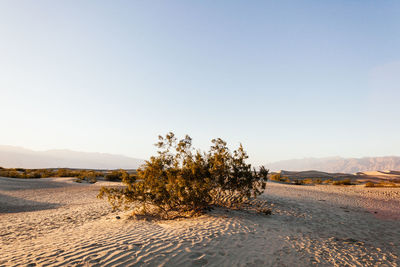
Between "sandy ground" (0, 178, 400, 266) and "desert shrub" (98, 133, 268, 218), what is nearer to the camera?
"sandy ground" (0, 178, 400, 266)

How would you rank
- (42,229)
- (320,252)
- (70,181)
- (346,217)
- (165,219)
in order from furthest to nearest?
(70,181), (346,217), (165,219), (42,229), (320,252)

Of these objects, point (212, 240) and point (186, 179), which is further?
point (186, 179)

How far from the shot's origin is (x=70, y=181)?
27.2m

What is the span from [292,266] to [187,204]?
17.7 feet

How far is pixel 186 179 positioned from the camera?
9.95 metres

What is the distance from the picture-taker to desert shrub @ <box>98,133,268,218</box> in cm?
964

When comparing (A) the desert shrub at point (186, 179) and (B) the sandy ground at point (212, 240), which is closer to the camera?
(B) the sandy ground at point (212, 240)

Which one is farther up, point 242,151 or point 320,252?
point 242,151

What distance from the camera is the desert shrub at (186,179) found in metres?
9.64

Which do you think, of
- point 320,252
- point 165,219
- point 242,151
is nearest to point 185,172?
point 165,219

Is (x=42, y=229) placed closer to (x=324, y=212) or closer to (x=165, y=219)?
(x=165, y=219)

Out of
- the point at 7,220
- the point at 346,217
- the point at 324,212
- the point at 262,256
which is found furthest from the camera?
the point at 324,212

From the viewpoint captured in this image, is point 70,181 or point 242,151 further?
point 70,181

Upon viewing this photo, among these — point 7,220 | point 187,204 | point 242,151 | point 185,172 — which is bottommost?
point 7,220
